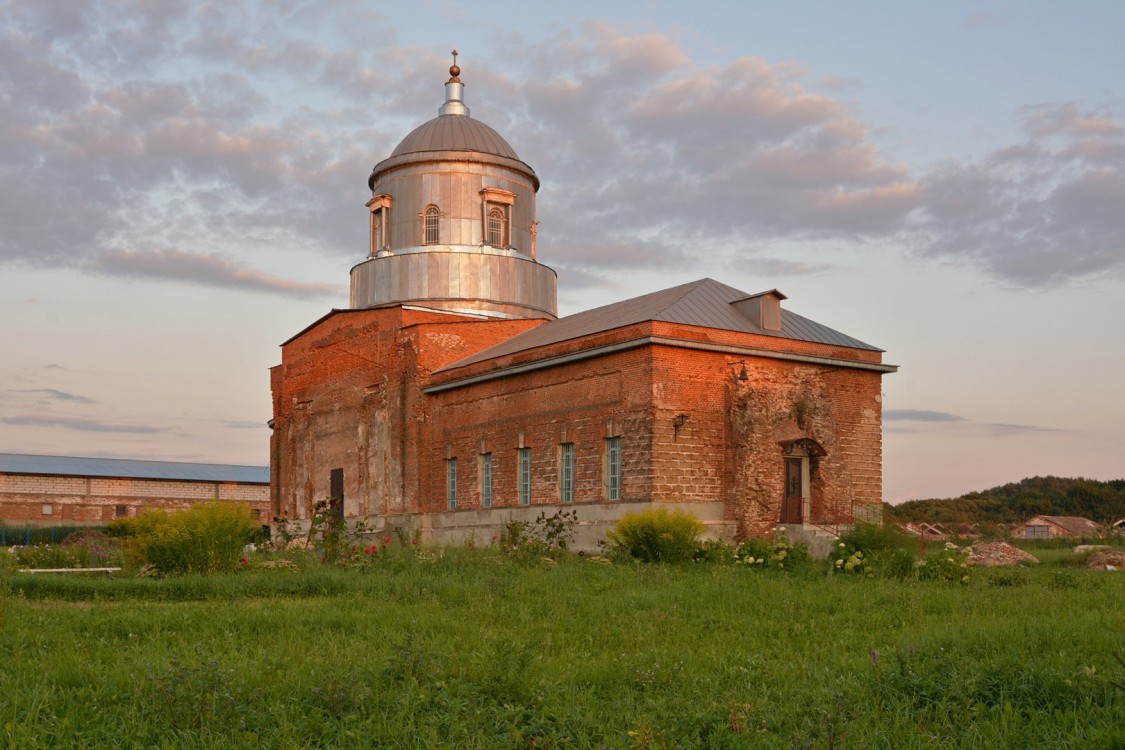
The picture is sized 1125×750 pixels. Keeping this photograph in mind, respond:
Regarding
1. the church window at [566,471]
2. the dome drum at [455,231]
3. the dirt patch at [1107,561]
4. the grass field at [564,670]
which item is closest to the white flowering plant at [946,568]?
the grass field at [564,670]

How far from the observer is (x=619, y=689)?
8367mm

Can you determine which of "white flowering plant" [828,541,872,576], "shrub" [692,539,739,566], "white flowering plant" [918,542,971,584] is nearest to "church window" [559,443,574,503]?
"shrub" [692,539,739,566]

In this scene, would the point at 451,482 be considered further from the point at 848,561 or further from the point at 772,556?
the point at 848,561

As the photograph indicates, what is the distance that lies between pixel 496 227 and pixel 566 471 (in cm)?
1246

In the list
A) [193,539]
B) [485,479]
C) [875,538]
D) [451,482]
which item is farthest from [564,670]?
[451,482]

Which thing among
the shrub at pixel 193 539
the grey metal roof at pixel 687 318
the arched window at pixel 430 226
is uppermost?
the arched window at pixel 430 226

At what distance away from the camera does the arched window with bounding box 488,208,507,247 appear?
36938 millimetres

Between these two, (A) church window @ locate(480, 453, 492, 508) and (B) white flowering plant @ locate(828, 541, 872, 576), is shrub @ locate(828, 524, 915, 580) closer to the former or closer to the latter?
(B) white flowering plant @ locate(828, 541, 872, 576)

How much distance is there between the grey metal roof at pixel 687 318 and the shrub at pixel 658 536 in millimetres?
6136

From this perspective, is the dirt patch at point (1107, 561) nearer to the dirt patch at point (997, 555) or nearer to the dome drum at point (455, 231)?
the dirt patch at point (997, 555)

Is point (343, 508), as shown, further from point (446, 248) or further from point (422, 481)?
point (446, 248)

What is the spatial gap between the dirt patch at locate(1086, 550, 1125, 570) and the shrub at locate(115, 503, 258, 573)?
1509cm

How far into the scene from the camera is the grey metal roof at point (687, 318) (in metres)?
26.6

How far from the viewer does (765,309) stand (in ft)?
89.9
